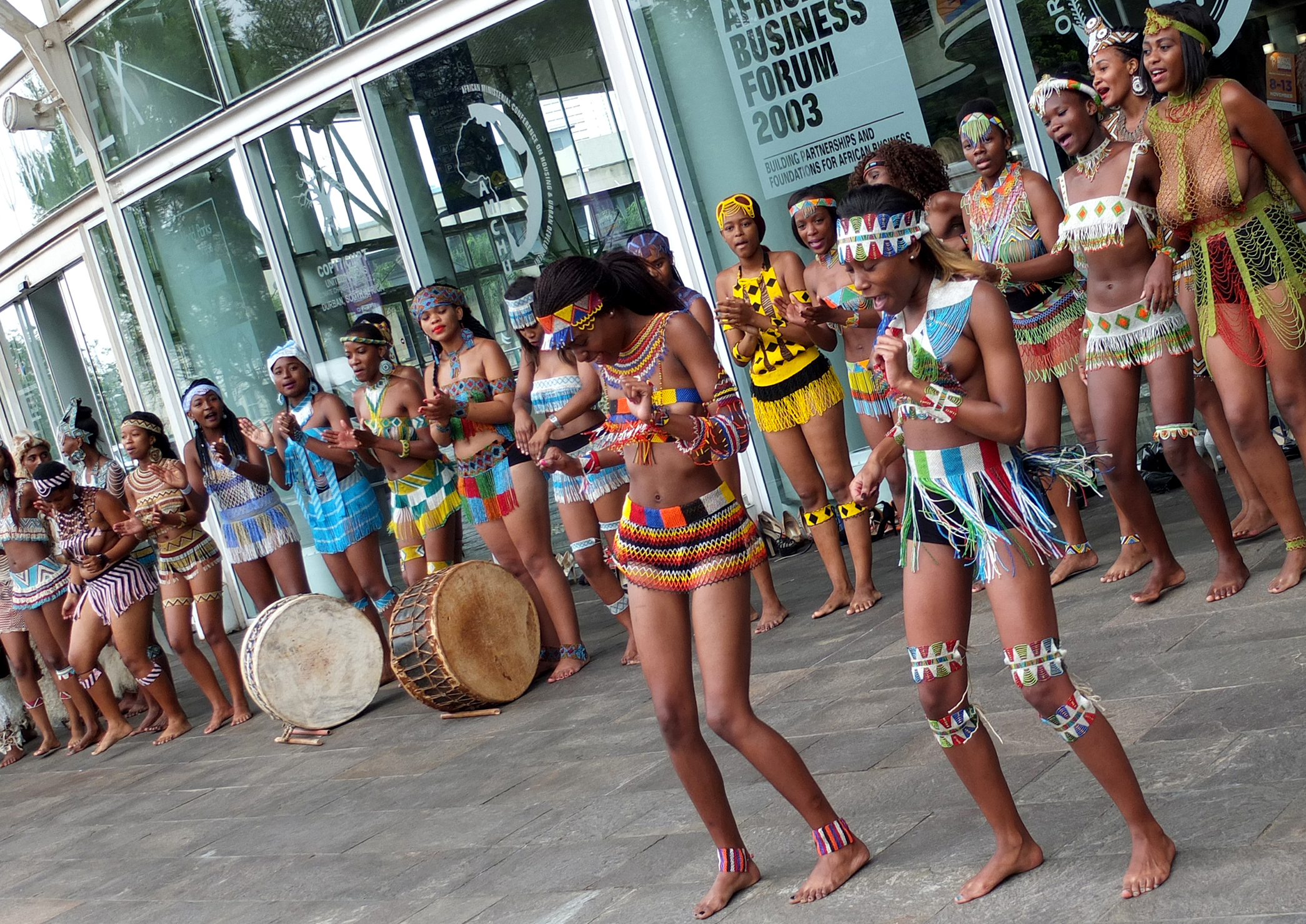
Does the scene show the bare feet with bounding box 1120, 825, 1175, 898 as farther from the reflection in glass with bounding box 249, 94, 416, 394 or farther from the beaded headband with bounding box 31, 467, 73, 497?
the reflection in glass with bounding box 249, 94, 416, 394

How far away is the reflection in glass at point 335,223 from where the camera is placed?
10.4m

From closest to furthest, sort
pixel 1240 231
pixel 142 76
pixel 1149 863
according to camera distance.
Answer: pixel 1149 863, pixel 1240 231, pixel 142 76

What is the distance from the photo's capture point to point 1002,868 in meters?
3.22

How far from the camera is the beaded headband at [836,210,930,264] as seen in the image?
3.15 metres

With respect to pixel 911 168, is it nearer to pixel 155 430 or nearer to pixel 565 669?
pixel 565 669

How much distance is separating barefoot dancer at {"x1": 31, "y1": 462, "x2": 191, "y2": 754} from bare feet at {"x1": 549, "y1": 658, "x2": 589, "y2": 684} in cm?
295

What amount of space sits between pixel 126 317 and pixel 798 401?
28.6 ft

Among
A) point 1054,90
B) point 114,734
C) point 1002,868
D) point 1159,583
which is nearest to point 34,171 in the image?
point 114,734

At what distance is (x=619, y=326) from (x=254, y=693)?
428 cm

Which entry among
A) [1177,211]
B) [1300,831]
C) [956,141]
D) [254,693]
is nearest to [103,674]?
[254,693]

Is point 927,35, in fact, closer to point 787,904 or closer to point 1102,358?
point 1102,358

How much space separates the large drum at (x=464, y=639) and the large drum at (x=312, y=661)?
697mm

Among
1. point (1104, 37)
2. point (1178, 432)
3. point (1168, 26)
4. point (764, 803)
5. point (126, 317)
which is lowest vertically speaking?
point (764, 803)

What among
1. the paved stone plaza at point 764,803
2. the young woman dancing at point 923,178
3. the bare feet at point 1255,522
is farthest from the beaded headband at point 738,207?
the bare feet at point 1255,522
